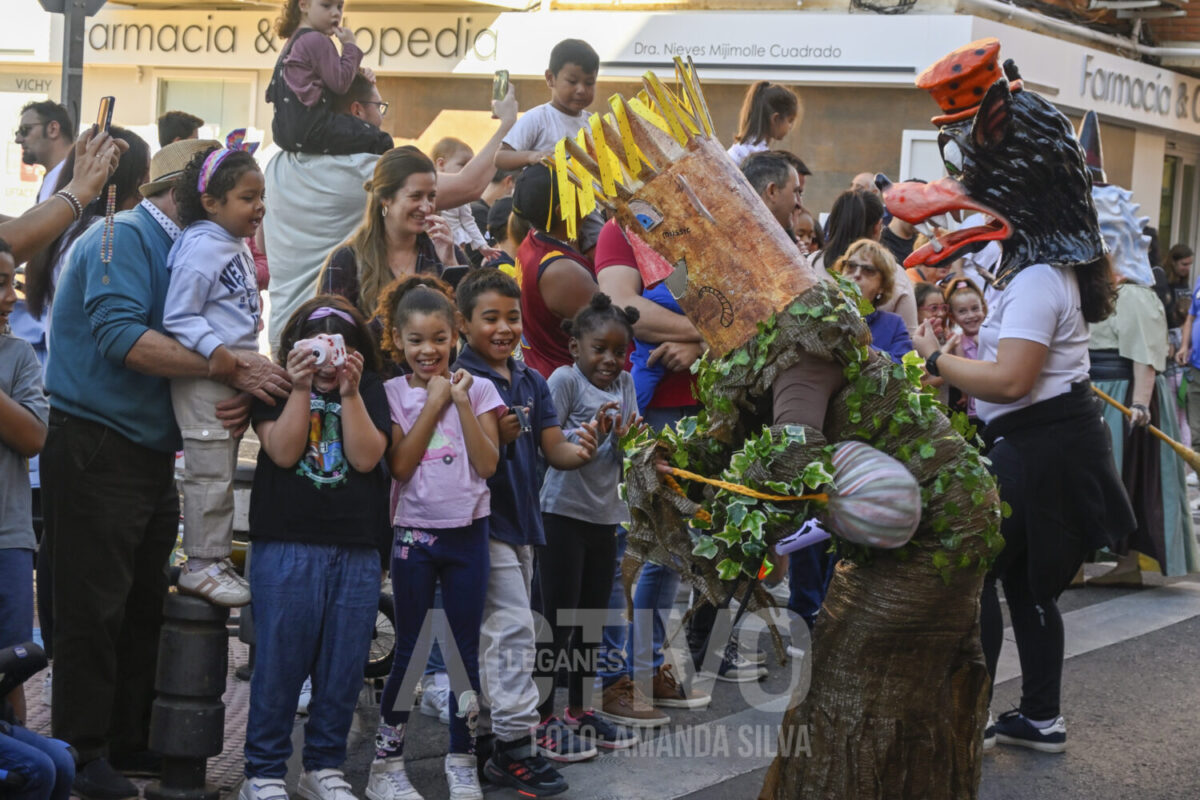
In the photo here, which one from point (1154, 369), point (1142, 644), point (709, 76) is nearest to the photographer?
point (1142, 644)

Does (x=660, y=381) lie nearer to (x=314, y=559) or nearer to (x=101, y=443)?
(x=314, y=559)

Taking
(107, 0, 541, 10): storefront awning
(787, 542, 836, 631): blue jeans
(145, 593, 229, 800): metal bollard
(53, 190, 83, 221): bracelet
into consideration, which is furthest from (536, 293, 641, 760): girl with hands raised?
(107, 0, 541, 10): storefront awning

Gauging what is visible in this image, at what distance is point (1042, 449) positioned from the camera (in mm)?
5551

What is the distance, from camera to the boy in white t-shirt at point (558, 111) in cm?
777

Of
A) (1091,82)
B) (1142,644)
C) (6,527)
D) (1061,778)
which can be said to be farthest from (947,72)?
(1091,82)

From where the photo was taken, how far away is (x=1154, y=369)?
8.63 m

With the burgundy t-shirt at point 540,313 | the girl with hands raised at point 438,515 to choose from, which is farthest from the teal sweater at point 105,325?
the burgundy t-shirt at point 540,313

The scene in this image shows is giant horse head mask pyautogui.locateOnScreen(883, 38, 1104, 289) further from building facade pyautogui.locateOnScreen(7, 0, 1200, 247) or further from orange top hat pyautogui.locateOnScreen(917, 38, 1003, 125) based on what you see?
building facade pyautogui.locateOnScreen(7, 0, 1200, 247)

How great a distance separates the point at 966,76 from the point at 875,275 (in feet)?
7.84

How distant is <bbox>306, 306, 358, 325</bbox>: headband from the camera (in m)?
4.84

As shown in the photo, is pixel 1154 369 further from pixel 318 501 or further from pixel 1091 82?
pixel 1091 82

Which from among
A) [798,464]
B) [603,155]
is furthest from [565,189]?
[798,464]

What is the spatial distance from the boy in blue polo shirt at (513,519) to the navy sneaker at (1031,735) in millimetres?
1736

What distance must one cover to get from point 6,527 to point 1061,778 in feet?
13.0
